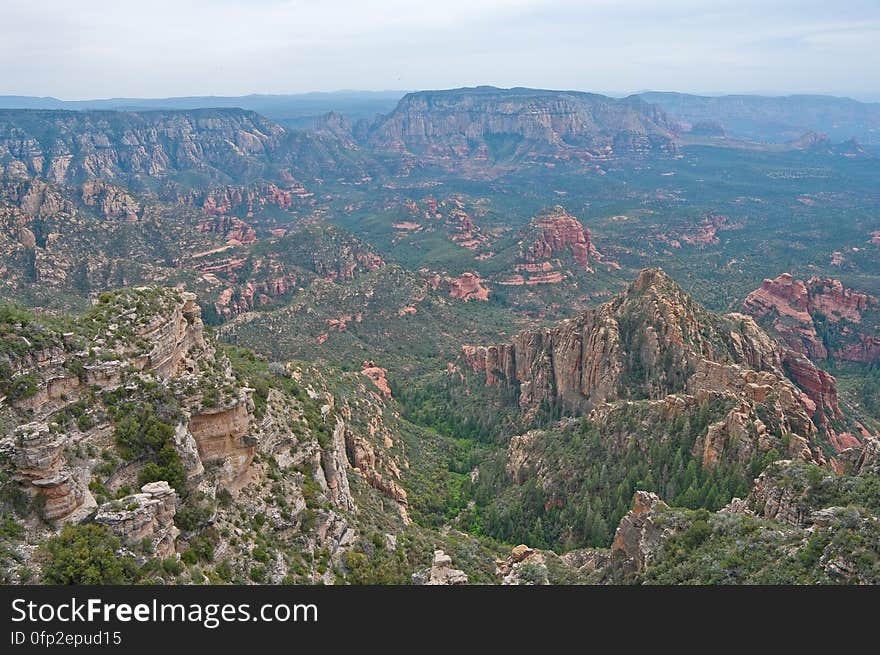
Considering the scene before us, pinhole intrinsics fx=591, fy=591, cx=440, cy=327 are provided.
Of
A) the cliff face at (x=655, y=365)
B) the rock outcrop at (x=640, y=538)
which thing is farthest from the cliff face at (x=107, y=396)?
the cliff face at (x=655, y=365)

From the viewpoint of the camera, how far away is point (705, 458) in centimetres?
5991

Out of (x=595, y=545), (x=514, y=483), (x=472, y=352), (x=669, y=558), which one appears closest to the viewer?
(x=669, y=558)

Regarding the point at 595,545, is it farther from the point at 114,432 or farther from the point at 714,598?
the point at 114,432

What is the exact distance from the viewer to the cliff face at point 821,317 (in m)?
145

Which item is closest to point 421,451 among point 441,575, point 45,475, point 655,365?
point 655,365

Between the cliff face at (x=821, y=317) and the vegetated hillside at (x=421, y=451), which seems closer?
the vegetated hillside at (x=421, y=451)

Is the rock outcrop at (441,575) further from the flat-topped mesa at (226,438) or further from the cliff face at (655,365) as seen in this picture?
the cliff face at (655,365)

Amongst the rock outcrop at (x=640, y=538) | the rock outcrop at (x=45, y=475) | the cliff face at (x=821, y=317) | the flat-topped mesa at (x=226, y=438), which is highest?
the rock outcrop at (x=45, y=475)

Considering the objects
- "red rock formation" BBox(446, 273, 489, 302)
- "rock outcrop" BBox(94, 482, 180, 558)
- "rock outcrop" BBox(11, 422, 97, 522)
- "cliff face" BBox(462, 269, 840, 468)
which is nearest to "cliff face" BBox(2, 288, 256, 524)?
"rock outcrop" BBox(11, 422, 97, 522)

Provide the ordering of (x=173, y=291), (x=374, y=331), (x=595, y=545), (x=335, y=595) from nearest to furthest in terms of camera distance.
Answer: (x=335, y=595) → (x=173, y=291) → (x=595, y=545) → (x=374, y=331)

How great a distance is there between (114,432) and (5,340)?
8.10 metres

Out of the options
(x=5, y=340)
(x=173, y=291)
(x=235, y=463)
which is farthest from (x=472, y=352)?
(x=5, y=340)

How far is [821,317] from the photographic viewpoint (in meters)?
154

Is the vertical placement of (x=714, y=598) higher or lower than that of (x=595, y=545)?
higher
